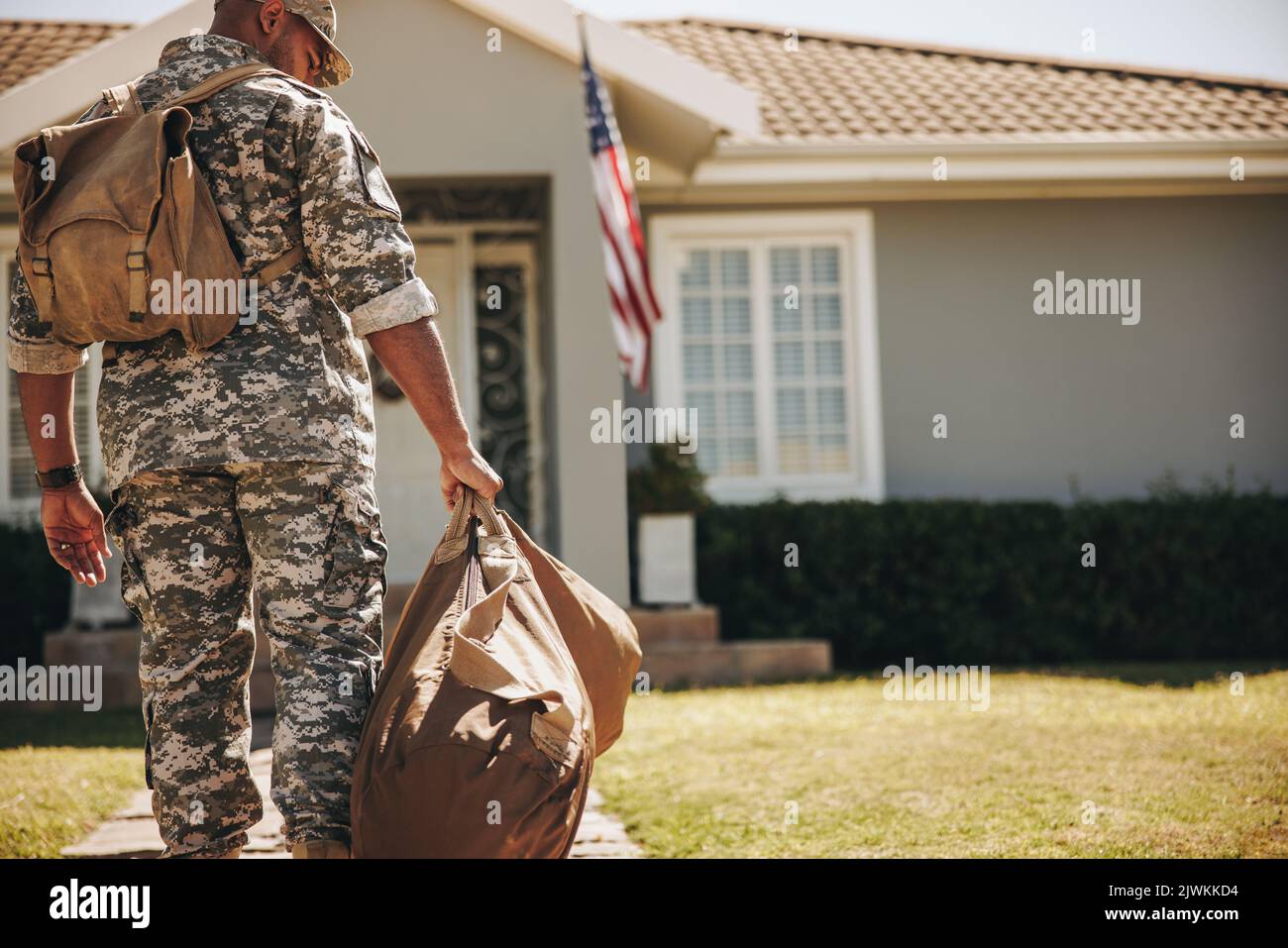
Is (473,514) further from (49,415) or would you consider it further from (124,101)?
(124,101)

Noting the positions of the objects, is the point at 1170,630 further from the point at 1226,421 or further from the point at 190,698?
the point at 190,698

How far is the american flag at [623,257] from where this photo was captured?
7434mm

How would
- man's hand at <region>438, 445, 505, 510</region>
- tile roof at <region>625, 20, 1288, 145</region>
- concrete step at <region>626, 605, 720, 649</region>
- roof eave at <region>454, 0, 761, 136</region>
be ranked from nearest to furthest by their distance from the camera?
man's hand at <region>438, 445, 505, 510</region>, roof eave at <region>454, 0, 761, 136</region>, concrete step at <region>626, 605, 720, 649</region>, tile roof at <region>625, 20, 1288, 145</region>

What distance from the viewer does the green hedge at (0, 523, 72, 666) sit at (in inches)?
327

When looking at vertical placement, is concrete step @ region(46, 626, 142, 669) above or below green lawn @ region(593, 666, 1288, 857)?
above

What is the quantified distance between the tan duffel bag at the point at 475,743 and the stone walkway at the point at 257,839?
134 centimetres

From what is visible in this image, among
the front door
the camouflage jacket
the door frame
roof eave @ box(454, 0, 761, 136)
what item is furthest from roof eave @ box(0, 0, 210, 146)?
the camouflage jacket

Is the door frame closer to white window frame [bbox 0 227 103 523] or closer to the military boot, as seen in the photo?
white window frame [bbox 0 227 103 523]

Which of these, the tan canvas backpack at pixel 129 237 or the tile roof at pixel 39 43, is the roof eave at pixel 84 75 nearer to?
the tile roof at pixel 39 43

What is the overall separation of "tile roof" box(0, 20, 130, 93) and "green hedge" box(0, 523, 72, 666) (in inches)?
146

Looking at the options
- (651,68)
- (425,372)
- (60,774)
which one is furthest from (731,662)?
(425,372)

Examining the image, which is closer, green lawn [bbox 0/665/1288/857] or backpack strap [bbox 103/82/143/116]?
backpack strap [bbox 103/82/143/116]

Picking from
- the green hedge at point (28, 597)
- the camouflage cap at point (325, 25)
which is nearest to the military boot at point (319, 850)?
the camouflage cap at point (325, 25)

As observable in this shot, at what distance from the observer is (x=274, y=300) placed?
2.78 metres
